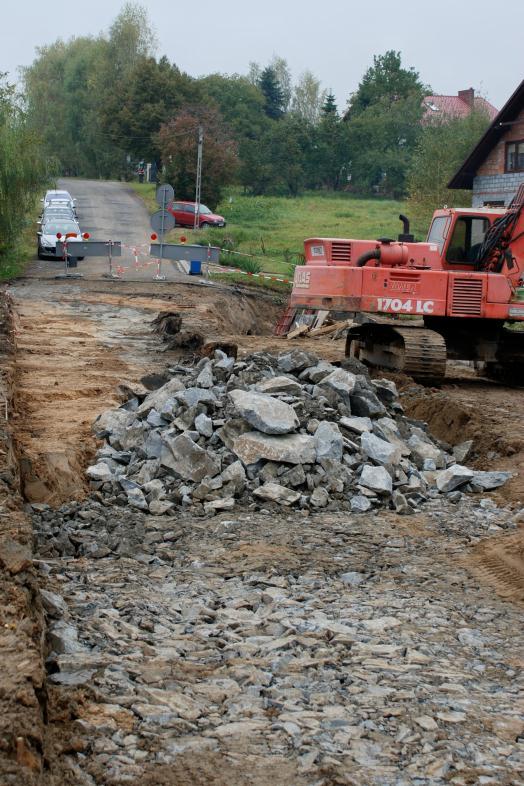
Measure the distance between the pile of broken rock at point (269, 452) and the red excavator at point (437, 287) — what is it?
3800mm

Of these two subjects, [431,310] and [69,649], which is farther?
[431,310]

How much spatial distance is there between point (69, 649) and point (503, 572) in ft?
11.7

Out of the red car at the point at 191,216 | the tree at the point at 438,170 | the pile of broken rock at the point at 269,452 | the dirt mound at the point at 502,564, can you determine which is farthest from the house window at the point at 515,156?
the dirt mound at the point at 502,564

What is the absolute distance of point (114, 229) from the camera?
43.0 meters

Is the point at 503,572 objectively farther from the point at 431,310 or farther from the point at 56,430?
the point at 431,310

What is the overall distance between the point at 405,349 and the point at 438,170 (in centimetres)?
3011

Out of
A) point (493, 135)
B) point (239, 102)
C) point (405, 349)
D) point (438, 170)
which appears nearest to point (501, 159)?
point (493, 135)

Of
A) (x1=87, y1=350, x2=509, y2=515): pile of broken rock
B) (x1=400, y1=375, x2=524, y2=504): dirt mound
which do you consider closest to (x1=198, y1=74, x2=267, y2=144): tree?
(x1=400, y1=375, x2=524, y2=504): dirt mound

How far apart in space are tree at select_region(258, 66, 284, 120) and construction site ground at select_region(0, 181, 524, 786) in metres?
81.8

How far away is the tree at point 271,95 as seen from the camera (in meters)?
89.9

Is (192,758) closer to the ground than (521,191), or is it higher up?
closer to the ground

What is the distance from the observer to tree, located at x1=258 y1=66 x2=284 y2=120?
8994 cm

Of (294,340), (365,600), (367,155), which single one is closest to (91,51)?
(367,155)

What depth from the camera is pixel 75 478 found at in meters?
9.50
